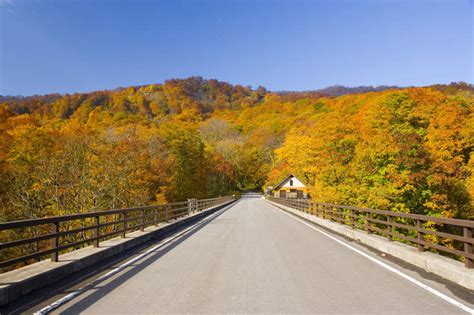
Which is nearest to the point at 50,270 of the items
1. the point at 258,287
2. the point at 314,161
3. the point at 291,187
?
the point at 258,287

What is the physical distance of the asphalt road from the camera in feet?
17.2

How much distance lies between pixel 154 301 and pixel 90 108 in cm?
9798

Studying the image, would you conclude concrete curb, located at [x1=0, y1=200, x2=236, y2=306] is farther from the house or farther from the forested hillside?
the house

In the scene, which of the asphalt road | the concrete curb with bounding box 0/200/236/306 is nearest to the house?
the concrete curb with bounding box 0/200/236/306

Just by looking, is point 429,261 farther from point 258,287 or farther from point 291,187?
point 291,187

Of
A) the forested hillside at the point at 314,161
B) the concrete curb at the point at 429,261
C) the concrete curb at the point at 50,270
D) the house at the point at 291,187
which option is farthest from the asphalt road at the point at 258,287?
the house at the point at 291,187

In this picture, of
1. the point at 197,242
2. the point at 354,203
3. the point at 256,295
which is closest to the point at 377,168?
the point at 354,203

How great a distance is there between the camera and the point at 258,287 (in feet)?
20.8

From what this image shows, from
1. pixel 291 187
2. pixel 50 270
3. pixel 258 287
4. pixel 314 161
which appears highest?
pixel 314 161

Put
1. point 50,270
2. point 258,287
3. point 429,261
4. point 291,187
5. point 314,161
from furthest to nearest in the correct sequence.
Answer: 1. point 291,187
2. point 314,161
3. point 429,261
4. point 50,270
5. point 258,287

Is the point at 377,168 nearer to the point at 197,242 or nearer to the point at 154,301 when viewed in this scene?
the point at 197,242

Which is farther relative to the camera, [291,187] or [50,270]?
[291,187]

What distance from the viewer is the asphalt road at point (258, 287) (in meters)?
5.25

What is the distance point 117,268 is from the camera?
819cm
